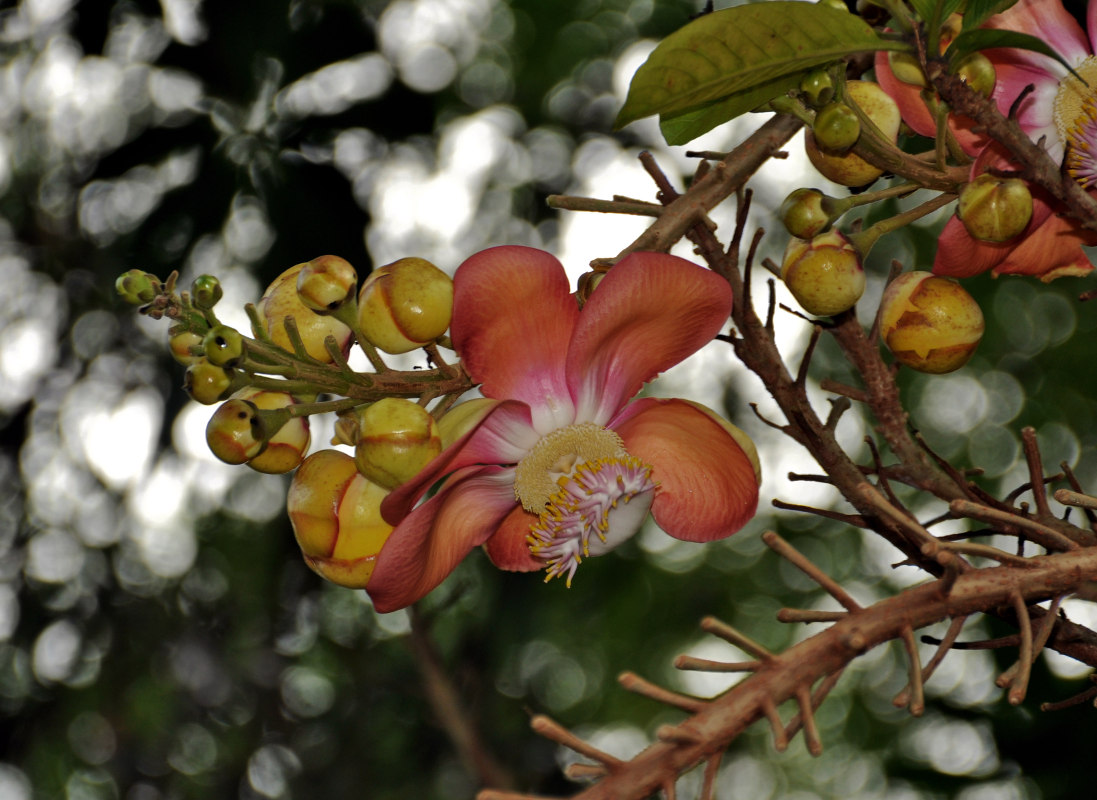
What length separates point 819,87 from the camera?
51 centimetres

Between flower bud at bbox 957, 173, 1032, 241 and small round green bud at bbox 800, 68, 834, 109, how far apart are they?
0.09m

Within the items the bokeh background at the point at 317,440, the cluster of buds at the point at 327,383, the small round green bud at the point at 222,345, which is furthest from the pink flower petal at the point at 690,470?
the bokeh background at the point at 317,440

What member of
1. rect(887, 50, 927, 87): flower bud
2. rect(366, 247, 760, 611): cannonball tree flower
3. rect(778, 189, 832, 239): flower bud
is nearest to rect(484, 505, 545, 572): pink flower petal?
rect(366, 247, 760, 611): cannonball tree flower

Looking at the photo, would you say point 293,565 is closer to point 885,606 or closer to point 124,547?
point 124,547

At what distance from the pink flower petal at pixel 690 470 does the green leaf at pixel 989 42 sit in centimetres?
23

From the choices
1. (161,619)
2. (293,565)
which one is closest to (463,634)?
(293,565)

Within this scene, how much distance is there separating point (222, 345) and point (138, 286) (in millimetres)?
64

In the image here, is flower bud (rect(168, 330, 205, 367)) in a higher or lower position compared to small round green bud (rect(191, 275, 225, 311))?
lower

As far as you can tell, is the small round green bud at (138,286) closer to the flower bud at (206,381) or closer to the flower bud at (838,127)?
the flower bud at (206,381)

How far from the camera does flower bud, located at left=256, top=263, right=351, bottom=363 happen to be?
1.88ft

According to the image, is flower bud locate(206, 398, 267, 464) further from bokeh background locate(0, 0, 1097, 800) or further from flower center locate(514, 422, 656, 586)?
bokeh background locate(0, 0, 1097, 800)

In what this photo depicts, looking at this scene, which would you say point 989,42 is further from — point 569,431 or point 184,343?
point 184,343

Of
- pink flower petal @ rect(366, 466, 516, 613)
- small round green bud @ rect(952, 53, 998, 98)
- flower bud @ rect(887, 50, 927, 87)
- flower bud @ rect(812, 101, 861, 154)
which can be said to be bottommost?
pink flower petal @ rect(366, 466, 516, 613)

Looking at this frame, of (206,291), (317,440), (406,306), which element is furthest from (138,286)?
(317,440)
